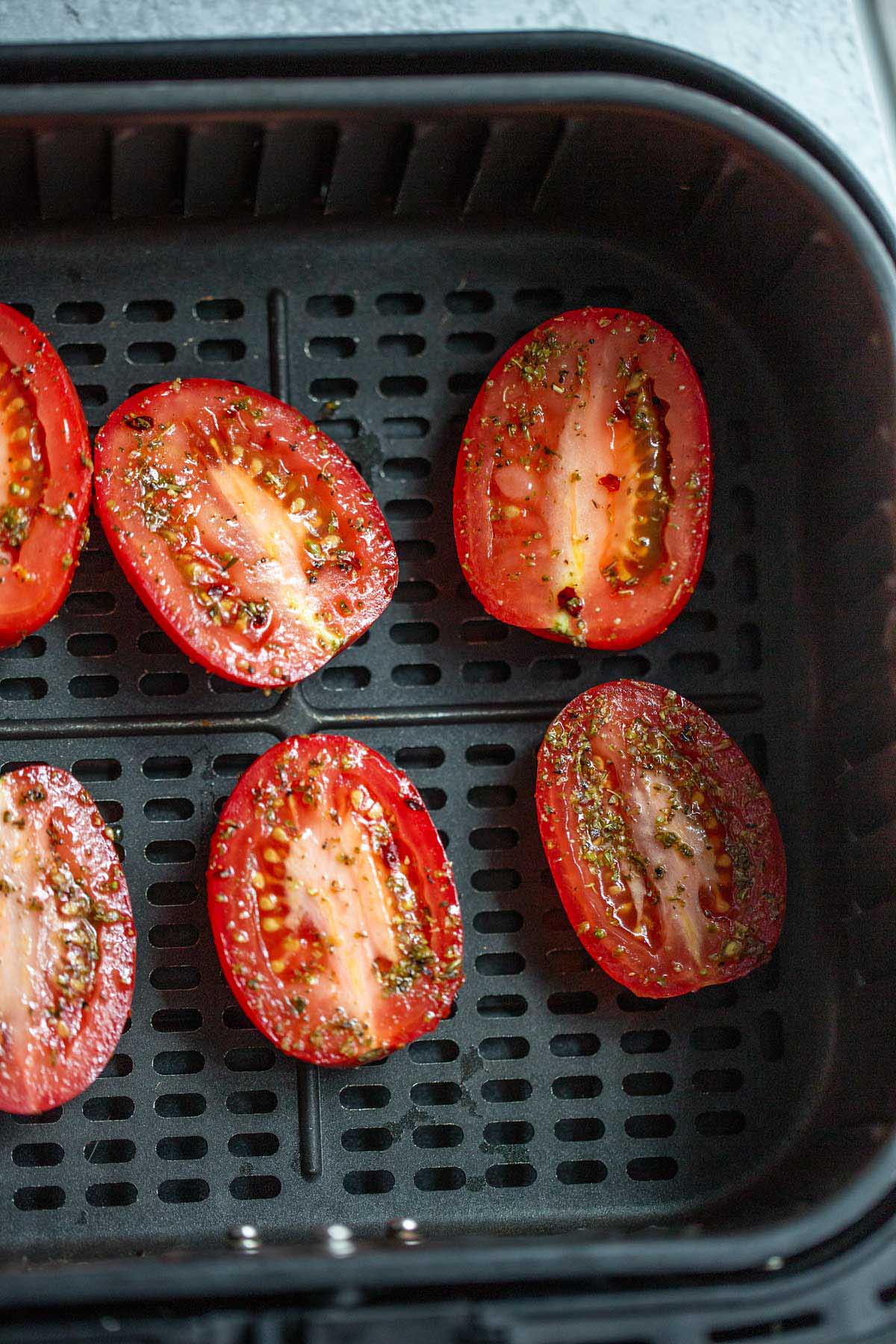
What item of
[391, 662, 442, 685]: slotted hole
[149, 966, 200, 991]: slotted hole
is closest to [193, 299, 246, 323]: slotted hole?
[391, 662, 442, 685]: slotted hole

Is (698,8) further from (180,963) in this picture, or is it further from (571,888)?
(180,963)

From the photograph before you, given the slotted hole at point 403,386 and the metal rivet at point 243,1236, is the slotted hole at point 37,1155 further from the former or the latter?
the slotted hole at point 403,386

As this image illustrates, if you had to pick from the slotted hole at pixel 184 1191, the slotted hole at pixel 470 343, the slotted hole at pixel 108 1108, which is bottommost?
the slotted hole at pixel 184 1191

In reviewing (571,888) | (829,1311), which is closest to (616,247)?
(571,888)

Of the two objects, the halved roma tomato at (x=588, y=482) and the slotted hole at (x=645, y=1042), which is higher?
the halved roma tomato at (x=588, y=482)

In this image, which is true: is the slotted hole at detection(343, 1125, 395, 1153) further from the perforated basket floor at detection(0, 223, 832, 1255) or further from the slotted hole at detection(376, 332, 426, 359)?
the slotted hole at detection(376, 332, 426, 359)

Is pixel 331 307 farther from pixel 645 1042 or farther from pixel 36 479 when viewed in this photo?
pixel 645 1042

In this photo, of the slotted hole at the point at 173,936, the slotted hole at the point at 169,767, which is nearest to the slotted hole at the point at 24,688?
the slotted hole at the point at 169,767
